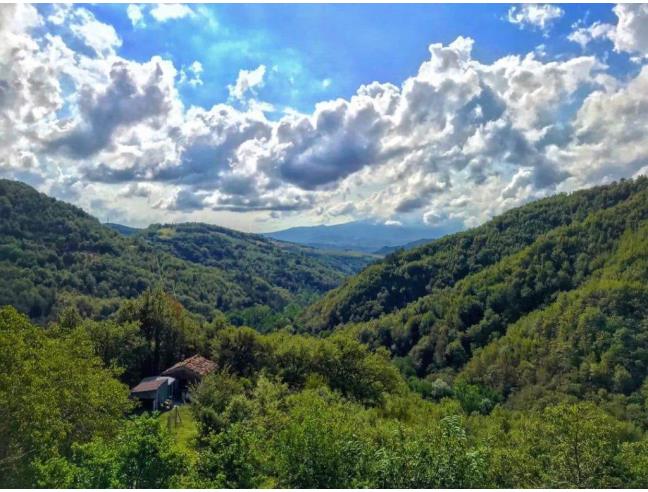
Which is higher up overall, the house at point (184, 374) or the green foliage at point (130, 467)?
the green foliage at point (130, 467)

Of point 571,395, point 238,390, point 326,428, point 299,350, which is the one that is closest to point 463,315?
point 571,395

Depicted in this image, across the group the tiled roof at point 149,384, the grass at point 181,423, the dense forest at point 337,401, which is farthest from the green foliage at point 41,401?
the tiled roof at point 149,384

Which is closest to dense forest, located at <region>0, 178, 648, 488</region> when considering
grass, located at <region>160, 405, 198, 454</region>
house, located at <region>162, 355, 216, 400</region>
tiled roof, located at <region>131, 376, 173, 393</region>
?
grass, located at <region>160, 405, 198, 454</region>

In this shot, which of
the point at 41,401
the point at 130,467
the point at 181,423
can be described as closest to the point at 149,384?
the point at 181,423

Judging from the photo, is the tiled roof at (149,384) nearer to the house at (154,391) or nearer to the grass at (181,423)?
the house at (154,391)

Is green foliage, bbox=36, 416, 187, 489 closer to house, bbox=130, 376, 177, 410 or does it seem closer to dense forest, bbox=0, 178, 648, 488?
dense forest, bbox=0, 178, 648, 488

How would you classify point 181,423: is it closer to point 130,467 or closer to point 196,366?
point 196,366

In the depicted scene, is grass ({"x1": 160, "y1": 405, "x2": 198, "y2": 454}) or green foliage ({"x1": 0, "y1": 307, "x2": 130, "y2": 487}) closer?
green foliage ({"x1": 0, "y1": 307, "x2": 130, "y2": 487})
